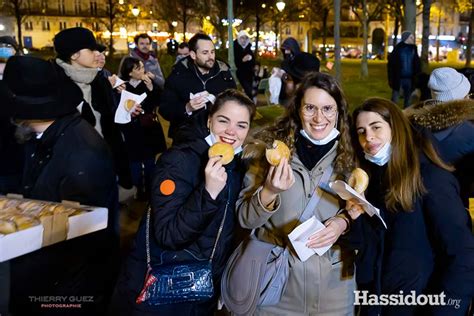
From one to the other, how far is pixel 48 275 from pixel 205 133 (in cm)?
120

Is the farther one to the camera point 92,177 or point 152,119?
point 152,119

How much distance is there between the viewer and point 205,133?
9.50 feet

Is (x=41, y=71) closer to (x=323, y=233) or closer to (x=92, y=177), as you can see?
(x=92, y=177)

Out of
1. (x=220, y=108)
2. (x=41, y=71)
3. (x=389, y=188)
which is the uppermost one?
(x=41, y=71)

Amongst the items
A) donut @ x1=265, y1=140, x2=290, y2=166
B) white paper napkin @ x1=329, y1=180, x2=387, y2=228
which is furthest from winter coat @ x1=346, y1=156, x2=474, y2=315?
donut @ x1=265, y1=140, x2=290, y2=166

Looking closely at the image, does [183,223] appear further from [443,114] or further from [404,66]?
[404,66]

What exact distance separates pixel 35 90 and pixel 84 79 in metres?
2.26

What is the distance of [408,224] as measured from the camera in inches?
107

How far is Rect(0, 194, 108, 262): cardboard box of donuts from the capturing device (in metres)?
2.24

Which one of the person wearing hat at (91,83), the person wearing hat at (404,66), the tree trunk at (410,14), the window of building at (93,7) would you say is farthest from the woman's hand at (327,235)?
the window of building at (93,7)

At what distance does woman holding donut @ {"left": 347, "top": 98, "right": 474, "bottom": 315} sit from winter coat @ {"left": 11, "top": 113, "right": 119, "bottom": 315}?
147cm

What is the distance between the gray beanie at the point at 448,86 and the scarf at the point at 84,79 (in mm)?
3284

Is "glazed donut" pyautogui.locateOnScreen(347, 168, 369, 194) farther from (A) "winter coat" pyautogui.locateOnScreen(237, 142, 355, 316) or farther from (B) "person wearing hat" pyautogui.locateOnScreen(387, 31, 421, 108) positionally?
(B) "person wearing hat" pyautogui.locateOnScreen(387, 31, 421, 108)

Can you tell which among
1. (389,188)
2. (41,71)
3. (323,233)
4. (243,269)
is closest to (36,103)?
(41,71)
